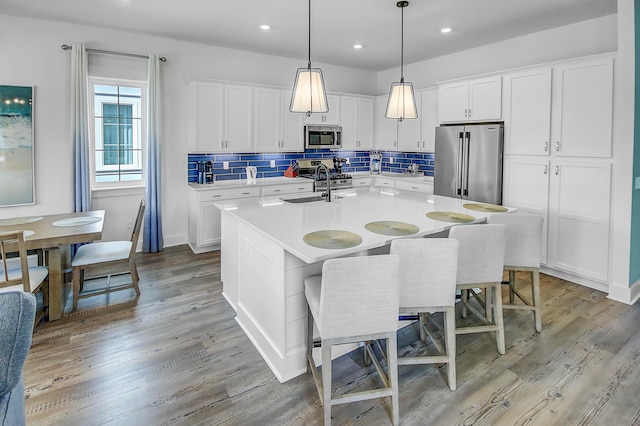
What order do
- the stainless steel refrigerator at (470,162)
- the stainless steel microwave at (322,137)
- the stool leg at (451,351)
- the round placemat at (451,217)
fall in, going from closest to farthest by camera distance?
the stool leg at (451,351) → the round placemat at (451,217) → the stainless steel refrigerator at (470,162) → the stainless steel microwave at (322,137)

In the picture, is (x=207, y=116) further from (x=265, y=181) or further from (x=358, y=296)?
(x=358, y=296)

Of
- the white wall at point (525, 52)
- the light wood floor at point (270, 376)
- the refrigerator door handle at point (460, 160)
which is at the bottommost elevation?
the light wood floor at point (270, 376)

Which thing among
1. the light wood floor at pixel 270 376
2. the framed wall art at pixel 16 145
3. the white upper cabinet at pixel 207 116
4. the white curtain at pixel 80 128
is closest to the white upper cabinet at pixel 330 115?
the white upper cabinet at pixel 207 116

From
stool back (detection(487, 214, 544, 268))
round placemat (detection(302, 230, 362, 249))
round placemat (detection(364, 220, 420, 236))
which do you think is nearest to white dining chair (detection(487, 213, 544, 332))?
stool back (detection(487, 214, 544, 268))

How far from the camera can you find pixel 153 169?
471cm

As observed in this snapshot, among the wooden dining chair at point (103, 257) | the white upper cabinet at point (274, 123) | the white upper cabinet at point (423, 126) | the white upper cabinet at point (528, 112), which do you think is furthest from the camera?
the white upper cabinet at point (423, 126)

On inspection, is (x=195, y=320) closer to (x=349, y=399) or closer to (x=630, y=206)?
(x=349, y=399)

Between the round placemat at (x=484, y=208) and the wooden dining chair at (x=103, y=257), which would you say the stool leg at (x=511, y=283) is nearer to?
the round placemat at (x=484, y=208)

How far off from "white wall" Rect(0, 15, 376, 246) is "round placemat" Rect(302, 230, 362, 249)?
3.51 metres

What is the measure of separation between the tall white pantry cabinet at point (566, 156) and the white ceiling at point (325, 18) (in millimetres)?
646

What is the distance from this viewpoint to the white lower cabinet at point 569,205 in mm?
3547

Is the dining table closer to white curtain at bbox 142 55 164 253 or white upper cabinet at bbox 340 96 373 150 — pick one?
white curtain at bbox 142 55 164 253

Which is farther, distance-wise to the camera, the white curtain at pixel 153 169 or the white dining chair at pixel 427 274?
the white curtain at pixel 153 169

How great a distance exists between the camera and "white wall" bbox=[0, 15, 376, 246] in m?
4.04
